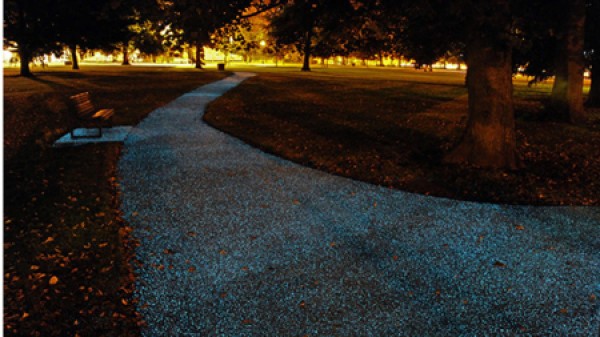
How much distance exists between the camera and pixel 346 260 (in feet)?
17.4

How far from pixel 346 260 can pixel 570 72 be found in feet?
47.5

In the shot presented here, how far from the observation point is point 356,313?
13.9ft

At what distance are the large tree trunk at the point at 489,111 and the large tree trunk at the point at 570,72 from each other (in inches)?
314

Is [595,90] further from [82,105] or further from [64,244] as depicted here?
[64,244]

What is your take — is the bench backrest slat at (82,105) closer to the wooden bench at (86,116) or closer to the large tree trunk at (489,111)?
the wooden bench at (86,116)

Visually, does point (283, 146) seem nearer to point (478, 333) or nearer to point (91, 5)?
point (478, 333)

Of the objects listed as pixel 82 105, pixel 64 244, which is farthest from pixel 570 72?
pixel 64 244

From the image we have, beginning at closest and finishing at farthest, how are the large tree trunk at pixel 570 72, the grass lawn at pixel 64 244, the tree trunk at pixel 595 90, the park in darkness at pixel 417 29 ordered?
the grass lawn at pixel 64 244 → the park in darkness at pixel 417 29 → the large tree trunk at pixel 570 72 → the tree trunk at pixel 595 90

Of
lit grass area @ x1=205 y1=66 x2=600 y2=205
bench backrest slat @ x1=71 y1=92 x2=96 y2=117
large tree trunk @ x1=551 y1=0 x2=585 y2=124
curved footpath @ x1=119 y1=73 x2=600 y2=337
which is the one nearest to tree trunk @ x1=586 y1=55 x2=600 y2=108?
lit grass area @ x1=205 y1=66 x2=600 y2=205

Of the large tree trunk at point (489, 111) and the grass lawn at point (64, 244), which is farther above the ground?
the large tree trunk at point (489, 111)

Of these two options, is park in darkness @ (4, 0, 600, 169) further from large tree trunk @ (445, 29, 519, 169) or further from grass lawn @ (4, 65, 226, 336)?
grass lawn @ (4, 65, 226, 336)

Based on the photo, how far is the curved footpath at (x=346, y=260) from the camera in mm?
4145

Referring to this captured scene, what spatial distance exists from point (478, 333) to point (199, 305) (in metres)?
2.55

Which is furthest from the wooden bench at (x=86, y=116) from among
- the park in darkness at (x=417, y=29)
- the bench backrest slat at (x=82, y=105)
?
the park in darkness at (x=417, y=29)
